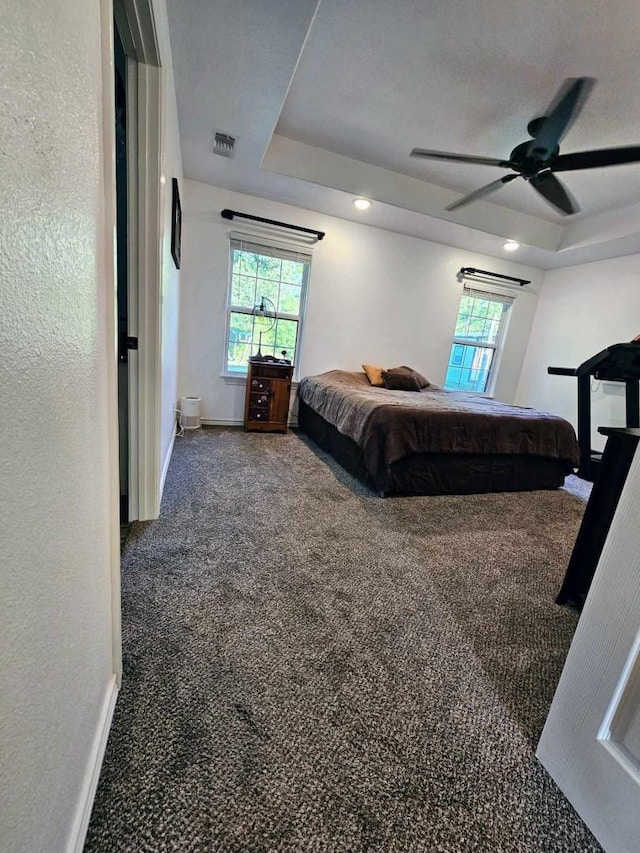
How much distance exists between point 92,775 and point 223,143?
341 centimetres

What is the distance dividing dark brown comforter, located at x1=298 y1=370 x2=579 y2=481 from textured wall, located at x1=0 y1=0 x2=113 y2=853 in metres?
1.88

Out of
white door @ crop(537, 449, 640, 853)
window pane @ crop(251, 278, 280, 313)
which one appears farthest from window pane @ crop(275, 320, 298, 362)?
white door @ crop(537, 449, 640, 853)

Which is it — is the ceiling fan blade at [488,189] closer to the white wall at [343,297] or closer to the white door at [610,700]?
the white wall at [343,297]

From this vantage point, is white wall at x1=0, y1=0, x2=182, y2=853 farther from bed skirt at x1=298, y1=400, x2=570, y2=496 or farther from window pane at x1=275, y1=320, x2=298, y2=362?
window pane at x1=275, y1=320, x2=298, y2=362

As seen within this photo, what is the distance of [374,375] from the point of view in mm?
4008

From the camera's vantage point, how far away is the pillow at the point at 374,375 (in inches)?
157

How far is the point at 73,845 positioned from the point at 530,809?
0.98 m

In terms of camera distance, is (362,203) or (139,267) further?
(362,203)

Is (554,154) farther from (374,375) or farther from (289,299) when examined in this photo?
(289,299)

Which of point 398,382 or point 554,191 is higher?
point 554,191

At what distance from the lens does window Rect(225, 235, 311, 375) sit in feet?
12.0

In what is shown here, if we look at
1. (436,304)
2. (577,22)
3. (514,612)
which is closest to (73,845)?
(514,612)

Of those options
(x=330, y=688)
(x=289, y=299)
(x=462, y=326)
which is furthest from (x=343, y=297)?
(x=330, y=688)

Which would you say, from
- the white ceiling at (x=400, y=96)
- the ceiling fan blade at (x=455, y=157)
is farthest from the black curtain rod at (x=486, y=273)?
the ceiling fan blade at (x=455, y=157)
